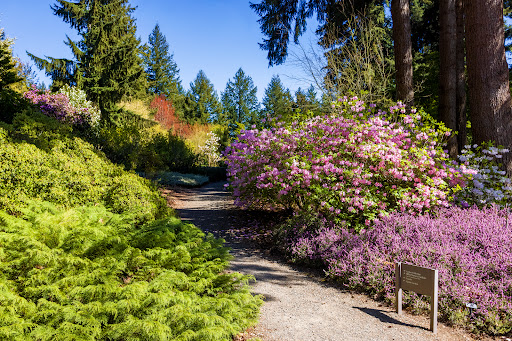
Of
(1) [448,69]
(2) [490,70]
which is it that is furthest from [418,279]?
(1) [448,69]

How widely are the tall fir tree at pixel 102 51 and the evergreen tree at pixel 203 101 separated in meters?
26.2

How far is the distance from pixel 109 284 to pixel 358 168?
4243 mm

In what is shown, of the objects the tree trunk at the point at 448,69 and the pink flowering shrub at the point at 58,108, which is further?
the pink flowering shrub at the point at 58,108

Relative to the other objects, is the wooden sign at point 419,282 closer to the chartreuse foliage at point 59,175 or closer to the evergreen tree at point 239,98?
the chartreuse foliage at point 59,175

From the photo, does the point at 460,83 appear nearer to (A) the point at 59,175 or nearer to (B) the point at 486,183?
(B) the point at 486,183

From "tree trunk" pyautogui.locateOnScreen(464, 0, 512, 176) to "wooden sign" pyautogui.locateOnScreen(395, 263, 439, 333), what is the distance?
4.61 meters

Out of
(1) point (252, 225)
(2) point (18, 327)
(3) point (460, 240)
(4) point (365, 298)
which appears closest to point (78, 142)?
(1) point (252, 225)

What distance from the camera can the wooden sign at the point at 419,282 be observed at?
3.30 meters

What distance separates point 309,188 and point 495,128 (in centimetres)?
387

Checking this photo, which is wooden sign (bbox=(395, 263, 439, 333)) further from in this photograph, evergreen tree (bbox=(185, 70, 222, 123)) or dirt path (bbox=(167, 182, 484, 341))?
evergreen tree (bbox=(185, 70, 222, 123))

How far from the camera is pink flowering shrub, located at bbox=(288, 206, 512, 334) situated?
354 centimetres

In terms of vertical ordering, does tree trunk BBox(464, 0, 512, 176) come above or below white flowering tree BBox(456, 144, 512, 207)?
above

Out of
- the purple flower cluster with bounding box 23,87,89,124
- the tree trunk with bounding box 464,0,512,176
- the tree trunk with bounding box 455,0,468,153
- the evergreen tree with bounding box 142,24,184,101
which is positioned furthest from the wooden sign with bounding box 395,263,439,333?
the evergreen tree with bounding box 142,24,184,101

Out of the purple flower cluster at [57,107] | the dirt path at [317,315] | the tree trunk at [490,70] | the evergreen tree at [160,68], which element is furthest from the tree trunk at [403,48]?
the evergreen tree at [160,68]
